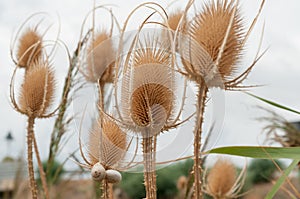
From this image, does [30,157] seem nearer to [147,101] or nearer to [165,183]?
[147,101]

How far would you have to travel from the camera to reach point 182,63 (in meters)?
0.48

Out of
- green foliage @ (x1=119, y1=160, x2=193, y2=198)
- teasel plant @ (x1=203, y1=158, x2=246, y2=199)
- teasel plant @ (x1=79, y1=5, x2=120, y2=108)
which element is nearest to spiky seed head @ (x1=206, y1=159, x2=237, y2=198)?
teasel plant @ (x1=203, y1=158, x2=246, y2=199)

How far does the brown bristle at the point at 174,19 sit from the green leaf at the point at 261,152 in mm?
186

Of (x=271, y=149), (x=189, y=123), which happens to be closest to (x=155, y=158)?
(x=189, y=123)

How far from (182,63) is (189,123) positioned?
0.24 feet

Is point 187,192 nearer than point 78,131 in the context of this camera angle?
No

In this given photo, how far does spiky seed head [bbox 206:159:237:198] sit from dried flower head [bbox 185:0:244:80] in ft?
1.23

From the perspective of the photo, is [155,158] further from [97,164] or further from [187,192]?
[187,192]

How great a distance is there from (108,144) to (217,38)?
0.50 ft

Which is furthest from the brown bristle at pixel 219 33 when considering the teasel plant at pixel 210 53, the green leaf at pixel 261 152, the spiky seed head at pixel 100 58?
the spiky seed head at pixel 100 58

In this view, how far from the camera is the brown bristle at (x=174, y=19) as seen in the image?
681mm

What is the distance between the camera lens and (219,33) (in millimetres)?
499

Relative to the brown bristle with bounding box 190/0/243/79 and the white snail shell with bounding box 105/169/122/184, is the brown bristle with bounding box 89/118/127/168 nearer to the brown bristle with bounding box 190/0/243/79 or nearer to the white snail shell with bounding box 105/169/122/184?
the white snail shell with bounding box 105/169/122/184

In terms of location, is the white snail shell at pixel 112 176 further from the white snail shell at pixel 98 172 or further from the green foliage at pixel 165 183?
the green foliage at pixel 165 183
